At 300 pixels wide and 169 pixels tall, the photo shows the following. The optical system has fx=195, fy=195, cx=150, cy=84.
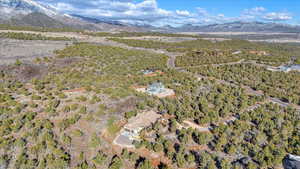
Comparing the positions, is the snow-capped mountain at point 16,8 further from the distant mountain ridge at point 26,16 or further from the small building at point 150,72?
the small building at point 150,72

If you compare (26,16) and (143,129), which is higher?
(26,16)

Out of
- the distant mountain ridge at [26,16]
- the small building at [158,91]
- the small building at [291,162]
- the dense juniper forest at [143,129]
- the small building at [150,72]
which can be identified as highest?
the distant mountain ridge at [26,16]

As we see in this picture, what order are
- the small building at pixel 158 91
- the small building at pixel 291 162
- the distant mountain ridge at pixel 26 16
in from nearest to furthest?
the small building at pixel 291 162 → the small building at pixel 158 91 → the distant mountain ridge at pixel 26 16

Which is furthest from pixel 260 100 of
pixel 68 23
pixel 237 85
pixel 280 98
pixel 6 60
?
pixel 68 23

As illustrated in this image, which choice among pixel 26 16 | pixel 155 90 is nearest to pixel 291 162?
pixel 155 90

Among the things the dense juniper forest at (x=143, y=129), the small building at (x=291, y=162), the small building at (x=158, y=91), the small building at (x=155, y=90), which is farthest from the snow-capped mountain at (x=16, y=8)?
the small building at (x=291, y=162)

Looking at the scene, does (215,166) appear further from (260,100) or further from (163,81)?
(163,81)

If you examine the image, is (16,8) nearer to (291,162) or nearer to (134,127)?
(134,127)

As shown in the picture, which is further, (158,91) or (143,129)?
(158,91)

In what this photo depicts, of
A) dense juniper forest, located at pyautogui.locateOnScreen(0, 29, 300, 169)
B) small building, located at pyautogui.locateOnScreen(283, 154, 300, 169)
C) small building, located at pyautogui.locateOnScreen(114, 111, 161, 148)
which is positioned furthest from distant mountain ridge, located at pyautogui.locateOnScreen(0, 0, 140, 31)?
small building, located at pyautogui.locateOnScreen(283, 154, 300, 169)
